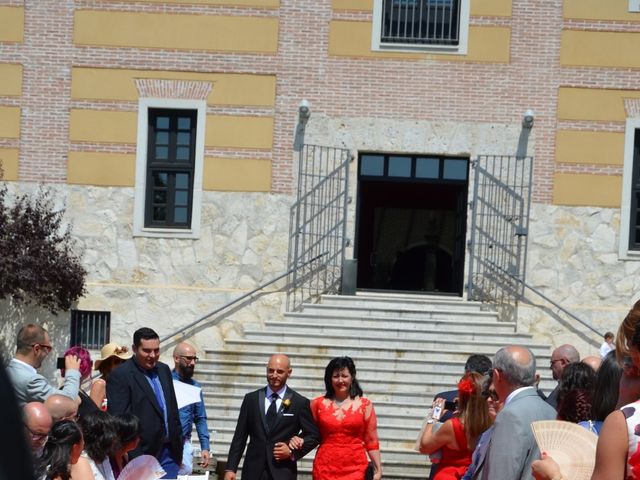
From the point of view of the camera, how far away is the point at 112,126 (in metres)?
20.1

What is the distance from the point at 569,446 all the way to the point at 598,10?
16832mm

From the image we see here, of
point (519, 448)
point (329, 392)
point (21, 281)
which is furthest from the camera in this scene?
point (21, 281)

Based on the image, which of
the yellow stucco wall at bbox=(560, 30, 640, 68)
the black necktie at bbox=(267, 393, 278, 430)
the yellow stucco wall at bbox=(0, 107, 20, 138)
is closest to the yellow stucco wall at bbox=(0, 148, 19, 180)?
the yellow stucco wall at bbox=(0, 107, 20, 138)

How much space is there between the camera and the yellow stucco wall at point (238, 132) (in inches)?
792

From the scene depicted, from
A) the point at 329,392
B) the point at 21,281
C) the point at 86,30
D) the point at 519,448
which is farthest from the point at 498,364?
the point at 86,30

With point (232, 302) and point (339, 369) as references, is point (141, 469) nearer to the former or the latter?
point (339, 369)

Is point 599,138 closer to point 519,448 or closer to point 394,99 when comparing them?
point 394,99

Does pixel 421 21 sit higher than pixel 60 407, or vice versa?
pixel 421 21

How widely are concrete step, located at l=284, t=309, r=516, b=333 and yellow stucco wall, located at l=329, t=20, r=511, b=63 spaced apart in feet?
15.7

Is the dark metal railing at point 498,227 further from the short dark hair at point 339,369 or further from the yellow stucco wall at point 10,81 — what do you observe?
the short dark hair at point 339,369

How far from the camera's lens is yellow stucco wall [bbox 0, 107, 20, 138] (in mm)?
20250

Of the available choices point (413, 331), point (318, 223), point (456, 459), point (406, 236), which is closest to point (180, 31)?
point (318, 223)

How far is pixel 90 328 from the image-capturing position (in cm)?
1995

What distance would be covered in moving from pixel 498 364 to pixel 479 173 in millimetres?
14834
